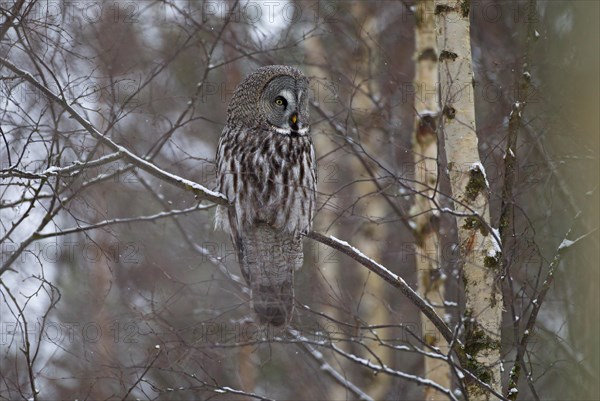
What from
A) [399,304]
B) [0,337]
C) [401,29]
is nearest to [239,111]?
[0,337]

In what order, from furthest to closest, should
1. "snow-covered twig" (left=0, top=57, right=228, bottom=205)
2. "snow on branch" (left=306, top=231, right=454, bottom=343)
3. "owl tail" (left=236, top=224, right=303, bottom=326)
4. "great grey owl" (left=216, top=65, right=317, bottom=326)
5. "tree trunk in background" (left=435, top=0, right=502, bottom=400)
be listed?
1. "owl tail" (left=236, top=224, right=303, bottom=326)
2. "great grey owl" (left=216, top=65, right=317, bottom=326)
3. "tree trunk in background" (left=435, top=0, right=502, bottom=400)
4. "snow on branch" (left=306, top=231, right=454, bottom=343)
5. "snow-covered twig" (left=0, top=57, right=228, bottom=205)

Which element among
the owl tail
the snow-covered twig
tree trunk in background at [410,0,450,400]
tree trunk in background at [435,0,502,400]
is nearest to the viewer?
the snow-covered twig

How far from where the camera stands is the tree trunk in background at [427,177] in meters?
5.12

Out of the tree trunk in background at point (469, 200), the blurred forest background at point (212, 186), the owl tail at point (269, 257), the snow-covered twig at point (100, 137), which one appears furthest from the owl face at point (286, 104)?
the snow-covered twig at point (100, 137)

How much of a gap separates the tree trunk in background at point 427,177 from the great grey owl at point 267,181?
0.72m

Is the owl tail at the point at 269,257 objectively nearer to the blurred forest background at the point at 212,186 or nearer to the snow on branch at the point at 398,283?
the blurred forest background at the point at 212,186

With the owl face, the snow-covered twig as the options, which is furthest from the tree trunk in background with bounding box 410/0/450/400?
the snow-covered twig

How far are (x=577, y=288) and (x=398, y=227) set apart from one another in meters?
2.61

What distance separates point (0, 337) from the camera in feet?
14.6

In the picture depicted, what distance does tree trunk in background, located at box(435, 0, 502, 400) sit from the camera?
3834 millimetres

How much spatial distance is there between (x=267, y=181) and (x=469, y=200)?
1.11 meters

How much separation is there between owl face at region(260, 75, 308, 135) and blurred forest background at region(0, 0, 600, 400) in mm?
208

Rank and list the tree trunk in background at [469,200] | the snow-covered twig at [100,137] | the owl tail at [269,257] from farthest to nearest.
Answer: the owl tail at [269,257]
the tree trunk in background at [469,200]
the snow-covered twig at [100,137]

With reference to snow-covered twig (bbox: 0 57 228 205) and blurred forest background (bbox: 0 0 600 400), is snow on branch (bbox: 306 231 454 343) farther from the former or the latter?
snow-covered twig (bbox: 0 57 228 205)
